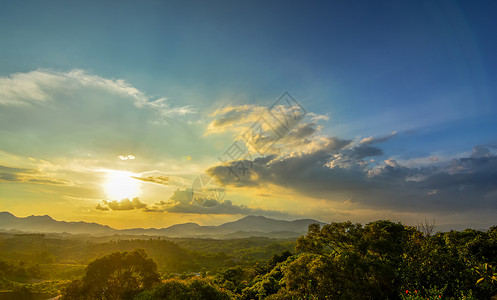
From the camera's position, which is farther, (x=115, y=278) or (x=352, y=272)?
(x=115, y=278)

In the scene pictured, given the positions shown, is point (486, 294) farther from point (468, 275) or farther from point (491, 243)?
point (491, 243)

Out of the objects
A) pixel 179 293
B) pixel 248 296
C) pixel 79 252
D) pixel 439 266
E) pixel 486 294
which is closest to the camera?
pixel 486 294

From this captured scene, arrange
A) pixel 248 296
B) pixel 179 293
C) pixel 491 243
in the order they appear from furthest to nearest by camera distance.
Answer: pixel 248 296 → pixel 491 243 → pixel 179 293

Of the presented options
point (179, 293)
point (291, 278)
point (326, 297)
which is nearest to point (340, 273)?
point (326, 297)

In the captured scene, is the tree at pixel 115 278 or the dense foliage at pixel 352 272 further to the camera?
the tree at pixel 115 278

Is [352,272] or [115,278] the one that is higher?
[352,272]

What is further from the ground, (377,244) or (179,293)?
(377,244)

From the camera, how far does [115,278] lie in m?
30.5

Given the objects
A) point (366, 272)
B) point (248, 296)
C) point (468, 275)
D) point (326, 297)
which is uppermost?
point (468, 275)

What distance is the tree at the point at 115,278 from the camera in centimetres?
2953

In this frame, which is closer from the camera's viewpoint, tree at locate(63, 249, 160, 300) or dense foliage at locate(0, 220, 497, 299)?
dense foliage at locate(0, 220, 497, 299)

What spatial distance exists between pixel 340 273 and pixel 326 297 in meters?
1.99

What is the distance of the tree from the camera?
29.5m

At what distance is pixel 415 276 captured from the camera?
15281 mm
